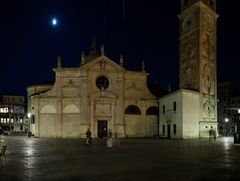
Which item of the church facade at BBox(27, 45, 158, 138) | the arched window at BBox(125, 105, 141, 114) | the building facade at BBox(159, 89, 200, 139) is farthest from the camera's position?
the arched window at BBox(125, 105, 141, 114)

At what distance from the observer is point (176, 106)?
4788 centimetres

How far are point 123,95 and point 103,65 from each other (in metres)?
5.82

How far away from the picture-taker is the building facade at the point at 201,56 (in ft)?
163

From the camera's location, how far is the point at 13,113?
339 feet

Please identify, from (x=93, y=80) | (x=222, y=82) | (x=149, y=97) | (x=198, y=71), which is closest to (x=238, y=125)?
(x=198, y=71)

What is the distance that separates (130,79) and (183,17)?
1355 cm

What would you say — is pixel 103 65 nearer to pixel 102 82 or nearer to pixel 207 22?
pixel 102 82

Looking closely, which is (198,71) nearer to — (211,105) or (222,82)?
(211,105)

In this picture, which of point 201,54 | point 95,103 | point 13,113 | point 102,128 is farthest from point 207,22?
point 13,113

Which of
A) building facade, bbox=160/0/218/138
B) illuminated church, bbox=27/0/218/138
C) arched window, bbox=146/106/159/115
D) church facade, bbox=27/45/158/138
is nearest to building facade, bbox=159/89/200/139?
illuminated church, bbox=27/0/218/138

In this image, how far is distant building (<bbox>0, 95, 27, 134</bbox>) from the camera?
333 ft

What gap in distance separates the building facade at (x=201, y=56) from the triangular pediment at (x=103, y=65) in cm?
1069

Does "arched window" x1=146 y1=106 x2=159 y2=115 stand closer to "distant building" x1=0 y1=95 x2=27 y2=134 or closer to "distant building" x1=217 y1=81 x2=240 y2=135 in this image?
"distant building" x1=217 y1=81 x2=240 y2=135

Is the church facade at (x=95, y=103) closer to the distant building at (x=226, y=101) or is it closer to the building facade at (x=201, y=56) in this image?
the building facade at (x=201, y=56)
